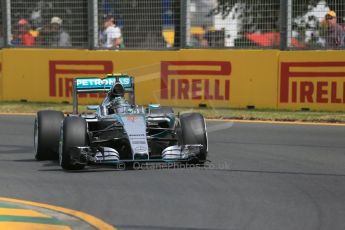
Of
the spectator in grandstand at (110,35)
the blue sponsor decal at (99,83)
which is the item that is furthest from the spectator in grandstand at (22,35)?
the blue sponsor decal at (99,83)

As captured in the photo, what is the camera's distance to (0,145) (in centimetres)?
1080

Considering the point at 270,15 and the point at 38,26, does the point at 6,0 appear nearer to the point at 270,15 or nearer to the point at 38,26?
the point at 38,26

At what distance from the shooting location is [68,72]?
53.3 feet

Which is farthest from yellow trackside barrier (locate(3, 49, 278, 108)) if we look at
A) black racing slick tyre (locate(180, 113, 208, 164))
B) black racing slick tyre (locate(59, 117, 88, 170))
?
black racing slick tyre (locate(59, 117, 88, 170))

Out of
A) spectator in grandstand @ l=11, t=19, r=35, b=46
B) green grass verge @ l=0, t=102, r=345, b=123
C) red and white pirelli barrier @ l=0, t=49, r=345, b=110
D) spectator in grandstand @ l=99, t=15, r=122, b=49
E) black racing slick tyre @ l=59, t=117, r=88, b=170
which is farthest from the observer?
spectator in grandstand @ l=11, t=19, r=35, b=46

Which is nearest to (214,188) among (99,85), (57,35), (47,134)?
(47,134)

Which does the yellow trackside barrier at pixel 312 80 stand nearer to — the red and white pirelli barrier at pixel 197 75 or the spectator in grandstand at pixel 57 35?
the red and white pirelli barrier at pixel 197 75

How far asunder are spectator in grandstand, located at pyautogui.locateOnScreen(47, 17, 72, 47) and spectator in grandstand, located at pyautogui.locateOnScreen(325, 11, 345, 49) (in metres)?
5.76

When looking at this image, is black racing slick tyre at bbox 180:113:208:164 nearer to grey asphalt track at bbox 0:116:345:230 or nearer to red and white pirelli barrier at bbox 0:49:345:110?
grey asphalt track at bbox 0:116:345:230

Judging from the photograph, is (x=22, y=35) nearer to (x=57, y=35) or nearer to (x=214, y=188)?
(x=57, y=35)

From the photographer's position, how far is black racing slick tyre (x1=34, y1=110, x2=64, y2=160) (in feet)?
30.5

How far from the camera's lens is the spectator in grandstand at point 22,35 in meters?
17.1

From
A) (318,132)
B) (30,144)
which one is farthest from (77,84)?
(318,132)

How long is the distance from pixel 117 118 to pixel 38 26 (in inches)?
345
